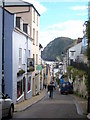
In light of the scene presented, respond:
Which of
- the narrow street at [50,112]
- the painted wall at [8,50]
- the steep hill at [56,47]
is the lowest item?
the narrow street at [50,112]

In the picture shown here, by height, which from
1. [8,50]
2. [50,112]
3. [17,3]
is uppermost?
[17,3]

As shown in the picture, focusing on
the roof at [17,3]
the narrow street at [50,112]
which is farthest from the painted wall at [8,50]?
the roof at [17,3]

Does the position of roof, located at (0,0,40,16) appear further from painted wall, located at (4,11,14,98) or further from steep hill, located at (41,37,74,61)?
steep hill, located at (41,37,74,61)

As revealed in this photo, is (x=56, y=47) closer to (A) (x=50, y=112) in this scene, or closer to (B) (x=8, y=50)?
(B) (x=8, y=50)

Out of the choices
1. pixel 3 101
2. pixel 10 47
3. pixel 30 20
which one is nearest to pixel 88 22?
pixel 3 101

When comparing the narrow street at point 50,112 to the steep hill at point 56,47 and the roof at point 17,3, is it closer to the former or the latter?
the roof at point 17,3

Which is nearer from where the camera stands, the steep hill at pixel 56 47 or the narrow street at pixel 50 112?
the narrow street at pixel 50 112

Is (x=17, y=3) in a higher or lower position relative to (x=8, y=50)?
higher

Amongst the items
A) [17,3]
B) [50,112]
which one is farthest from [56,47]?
[50,112]

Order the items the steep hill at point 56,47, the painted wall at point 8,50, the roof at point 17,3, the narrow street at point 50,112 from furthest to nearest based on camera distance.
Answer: the steep hill at point 56,47, the roof at point 17,3, the painted wall at point 8,50, the narrow street at point 50,112

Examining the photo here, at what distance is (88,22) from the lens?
14.5 metres

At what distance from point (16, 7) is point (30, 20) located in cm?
207

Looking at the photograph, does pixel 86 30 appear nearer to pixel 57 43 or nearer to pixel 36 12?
pixel 36 12

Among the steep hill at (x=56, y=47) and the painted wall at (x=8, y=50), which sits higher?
the steep hill at (x=56, y=47)
